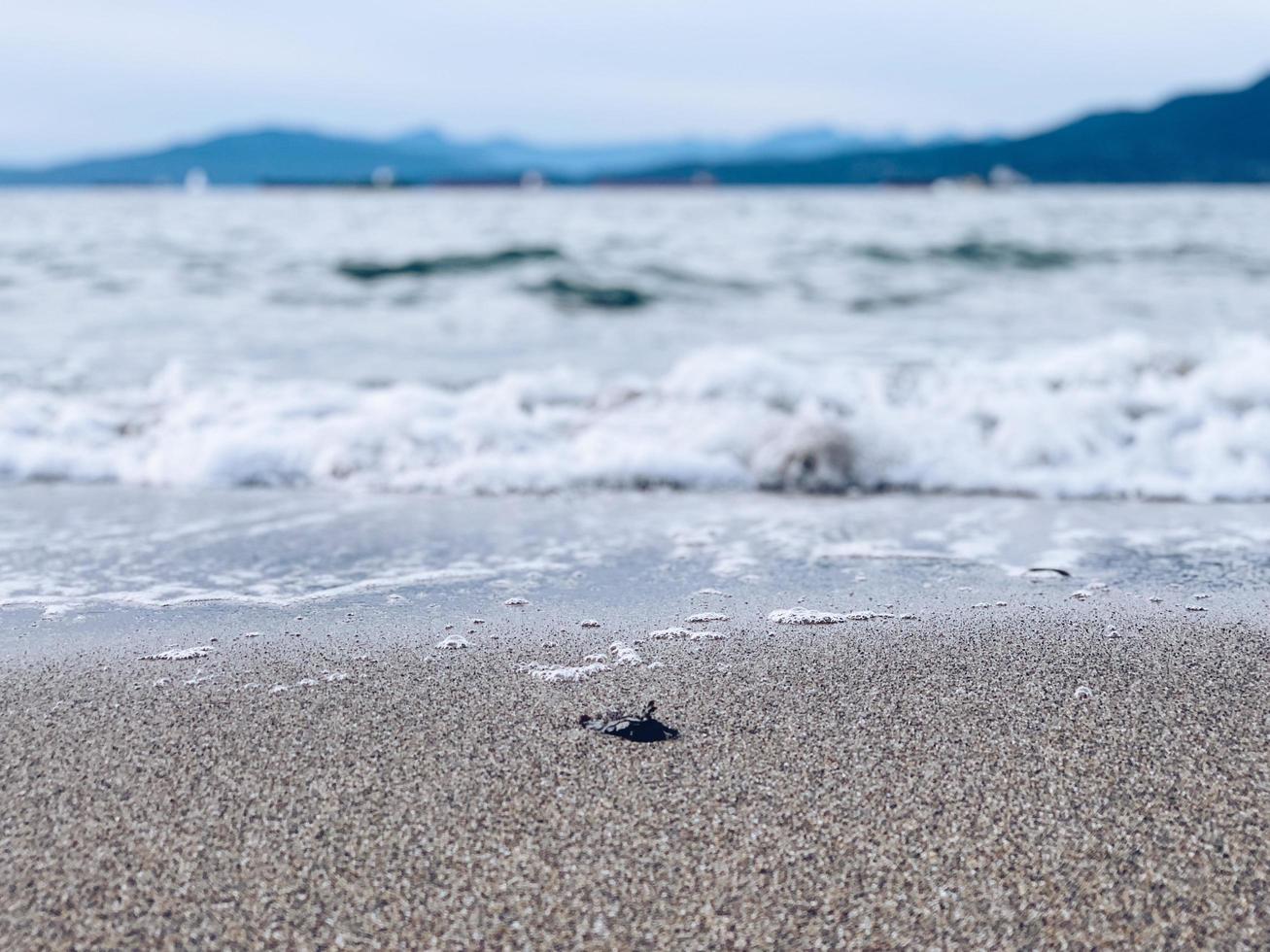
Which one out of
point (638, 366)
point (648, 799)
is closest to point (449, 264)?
point (638, 366)

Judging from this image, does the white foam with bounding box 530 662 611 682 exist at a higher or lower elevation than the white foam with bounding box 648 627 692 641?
higher

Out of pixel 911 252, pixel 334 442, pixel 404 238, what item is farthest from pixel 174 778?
pixel 404 238

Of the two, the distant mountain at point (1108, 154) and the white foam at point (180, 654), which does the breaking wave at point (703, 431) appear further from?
the distant mountain at point (1108, 154)

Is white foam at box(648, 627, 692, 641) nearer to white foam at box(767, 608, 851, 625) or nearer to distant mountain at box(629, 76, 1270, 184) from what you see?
white foam at box(767, 608, 851, 625)

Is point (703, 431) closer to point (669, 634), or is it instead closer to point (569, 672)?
point (669, 634)

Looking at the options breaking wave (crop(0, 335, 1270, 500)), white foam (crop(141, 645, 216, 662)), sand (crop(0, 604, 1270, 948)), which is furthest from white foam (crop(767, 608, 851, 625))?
breaking wave (crop(0, 335, 1270, 500))

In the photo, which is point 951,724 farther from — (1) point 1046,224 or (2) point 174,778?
(1) point 1046,224

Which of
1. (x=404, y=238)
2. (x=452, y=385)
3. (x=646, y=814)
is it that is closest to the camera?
(x=646, y=814)
